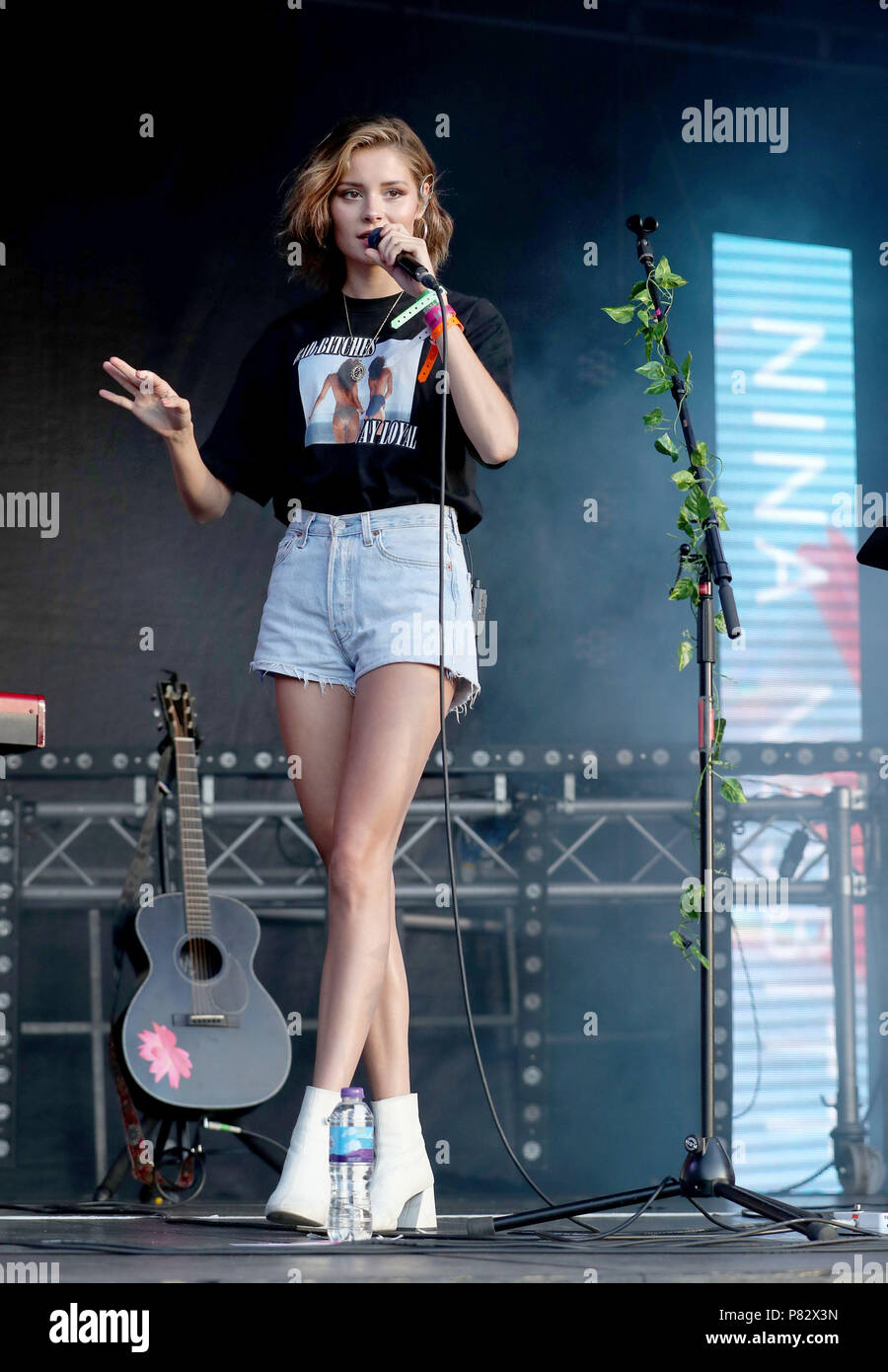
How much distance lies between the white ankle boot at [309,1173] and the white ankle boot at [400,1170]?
0.11m

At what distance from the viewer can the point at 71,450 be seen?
13.9 ft

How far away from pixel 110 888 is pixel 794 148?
9.61 ft

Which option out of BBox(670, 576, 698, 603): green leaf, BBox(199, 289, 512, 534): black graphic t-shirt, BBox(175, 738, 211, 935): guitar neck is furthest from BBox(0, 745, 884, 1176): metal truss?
BBox(199, 289, 512, 534): black graphic t-shirt

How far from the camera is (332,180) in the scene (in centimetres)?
212

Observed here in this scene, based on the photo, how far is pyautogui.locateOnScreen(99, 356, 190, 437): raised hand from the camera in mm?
2086

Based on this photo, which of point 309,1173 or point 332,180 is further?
point 332,180

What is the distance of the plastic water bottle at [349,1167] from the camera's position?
1.84 meters

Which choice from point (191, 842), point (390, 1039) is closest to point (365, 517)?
point (390, 1039)

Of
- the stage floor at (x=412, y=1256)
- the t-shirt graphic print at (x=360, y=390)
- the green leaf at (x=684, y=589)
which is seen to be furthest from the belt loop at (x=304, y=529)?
the stage floor at (x=412, y=1256)

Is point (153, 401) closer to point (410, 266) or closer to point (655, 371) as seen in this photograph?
point (410, 266)

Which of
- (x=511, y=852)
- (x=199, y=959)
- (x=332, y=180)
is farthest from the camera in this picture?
(x=511, y=852)

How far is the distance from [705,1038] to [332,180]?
4.44ft

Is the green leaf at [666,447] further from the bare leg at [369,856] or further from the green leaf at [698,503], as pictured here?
the bare leg at [369,856]

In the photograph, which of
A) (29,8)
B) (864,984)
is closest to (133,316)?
(29,8)
